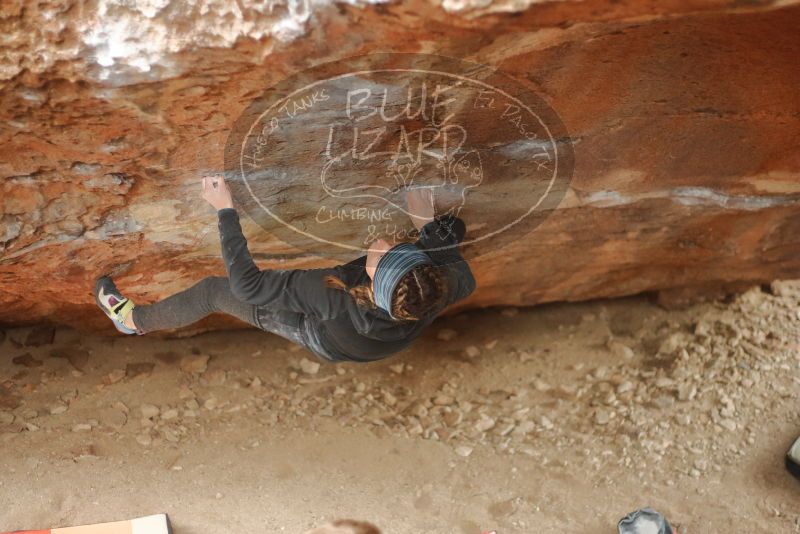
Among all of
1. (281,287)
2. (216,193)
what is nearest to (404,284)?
(281,287)

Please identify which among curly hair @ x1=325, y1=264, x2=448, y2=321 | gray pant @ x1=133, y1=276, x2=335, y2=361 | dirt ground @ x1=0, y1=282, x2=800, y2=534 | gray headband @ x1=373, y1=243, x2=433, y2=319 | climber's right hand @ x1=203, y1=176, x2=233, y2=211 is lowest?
dirt ground @ x1=0, y1=282, x2=800, y2=534

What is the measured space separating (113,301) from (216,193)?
0.71 metres

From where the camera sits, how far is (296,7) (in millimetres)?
1910

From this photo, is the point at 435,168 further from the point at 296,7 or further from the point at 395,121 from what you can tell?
the point at 296,7

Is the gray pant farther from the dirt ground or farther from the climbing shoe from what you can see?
the dirt ground

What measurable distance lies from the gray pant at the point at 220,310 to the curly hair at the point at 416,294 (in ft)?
1.11

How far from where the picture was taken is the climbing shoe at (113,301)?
2.91 m

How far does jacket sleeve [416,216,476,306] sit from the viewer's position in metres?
2.63

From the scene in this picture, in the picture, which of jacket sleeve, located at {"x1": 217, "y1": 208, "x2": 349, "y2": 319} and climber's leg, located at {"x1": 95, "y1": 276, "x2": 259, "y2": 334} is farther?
→ climber's leg, located at {"x1": 95, "y1": 276, "x2": 259, "y2": 334}

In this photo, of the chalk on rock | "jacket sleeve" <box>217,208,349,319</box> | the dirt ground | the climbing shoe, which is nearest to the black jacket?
"jacket sleeve" <box>217,208,349,319</box>

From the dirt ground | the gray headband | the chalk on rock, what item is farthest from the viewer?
the chalk on rock

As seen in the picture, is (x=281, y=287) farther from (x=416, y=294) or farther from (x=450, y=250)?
(x=450, y=250)

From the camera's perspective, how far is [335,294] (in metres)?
2.56

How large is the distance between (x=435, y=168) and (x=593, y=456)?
1.43 metres
